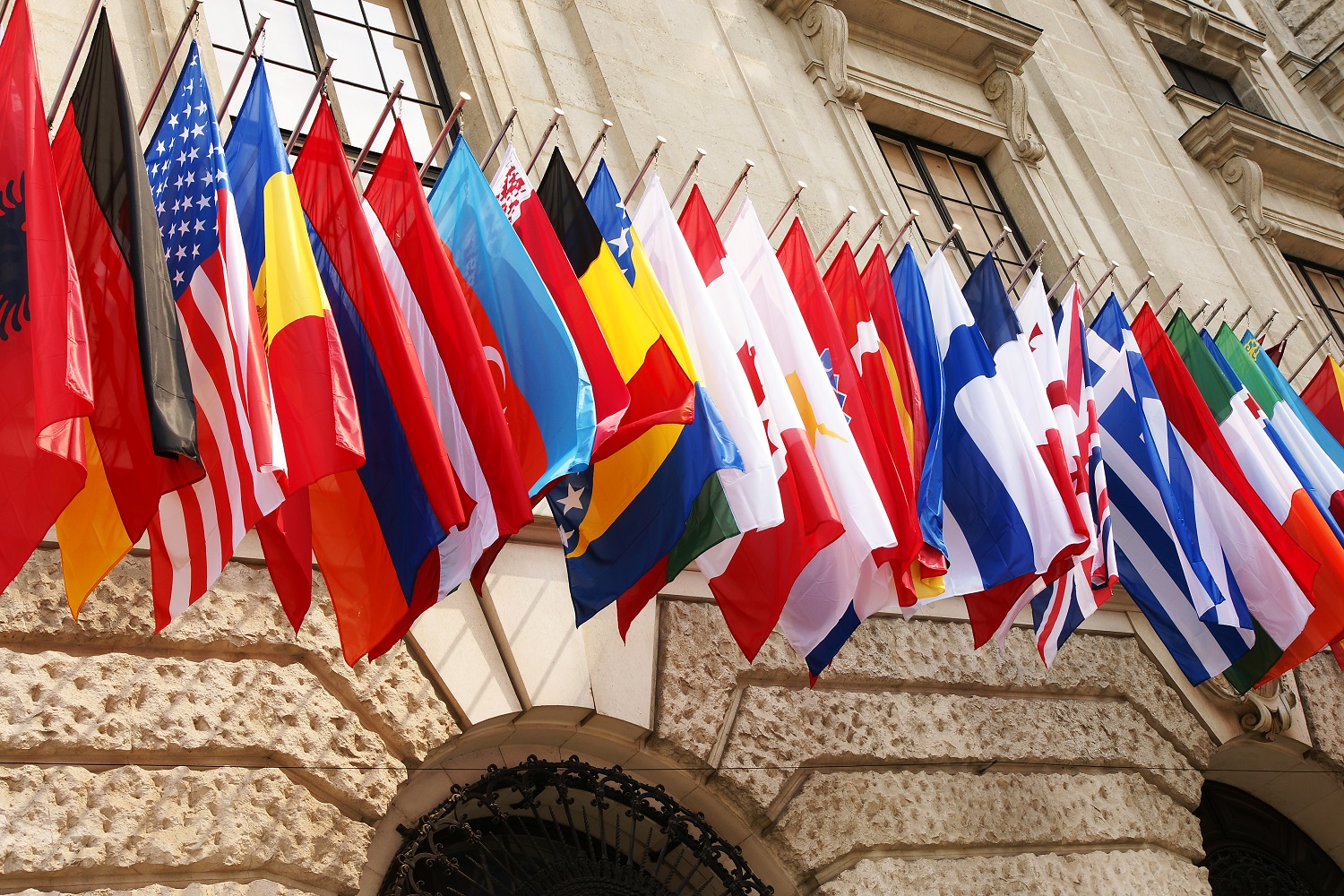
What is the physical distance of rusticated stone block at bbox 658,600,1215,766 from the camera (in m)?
7.00

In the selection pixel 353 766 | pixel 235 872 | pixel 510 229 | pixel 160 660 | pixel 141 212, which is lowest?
pixel 235 872

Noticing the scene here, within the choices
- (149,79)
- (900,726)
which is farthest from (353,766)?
(149,79)

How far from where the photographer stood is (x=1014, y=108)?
12945 mm

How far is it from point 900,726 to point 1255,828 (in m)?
3.55

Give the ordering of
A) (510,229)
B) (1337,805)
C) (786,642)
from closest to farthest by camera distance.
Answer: (510,229) → (786,642) → (1337,805)

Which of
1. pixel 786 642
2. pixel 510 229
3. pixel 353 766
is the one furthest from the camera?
pixel 786 642

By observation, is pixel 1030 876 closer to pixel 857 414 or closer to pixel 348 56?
pixel 857 414

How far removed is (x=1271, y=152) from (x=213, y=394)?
13.2 metres

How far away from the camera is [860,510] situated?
6.44 m

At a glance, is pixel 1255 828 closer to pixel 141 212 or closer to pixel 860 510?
pixel 860 510

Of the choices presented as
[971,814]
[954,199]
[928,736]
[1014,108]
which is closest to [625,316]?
[928,736]

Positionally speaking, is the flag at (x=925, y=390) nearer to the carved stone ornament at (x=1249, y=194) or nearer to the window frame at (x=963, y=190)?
the window frame at (x=963, y=190)

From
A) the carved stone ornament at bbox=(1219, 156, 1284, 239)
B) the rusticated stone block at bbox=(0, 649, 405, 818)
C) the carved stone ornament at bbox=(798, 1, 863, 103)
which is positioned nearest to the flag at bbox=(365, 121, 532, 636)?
the rusticated stone block at bbox=(0, 649, 405, 818)

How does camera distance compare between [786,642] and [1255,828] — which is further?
[1255,828]
